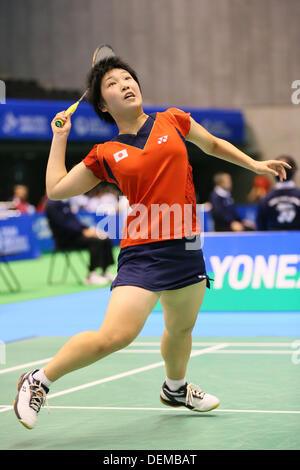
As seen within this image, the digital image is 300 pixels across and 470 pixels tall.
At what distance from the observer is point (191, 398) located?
4.26m

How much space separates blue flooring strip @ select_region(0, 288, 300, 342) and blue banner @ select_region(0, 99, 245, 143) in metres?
7.69

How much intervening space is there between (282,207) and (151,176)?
18.1 ft

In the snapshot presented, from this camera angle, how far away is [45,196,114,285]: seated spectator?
11078mm

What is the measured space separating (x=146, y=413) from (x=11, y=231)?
861 cm

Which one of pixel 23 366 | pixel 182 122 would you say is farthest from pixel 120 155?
pixel 23 366

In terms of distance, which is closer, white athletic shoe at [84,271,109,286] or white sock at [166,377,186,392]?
white sock at [166,377,186,392]

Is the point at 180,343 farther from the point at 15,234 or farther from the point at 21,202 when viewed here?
the point at 21,202

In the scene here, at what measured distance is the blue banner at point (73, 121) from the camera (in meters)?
16.7

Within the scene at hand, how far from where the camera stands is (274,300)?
8.35 metres

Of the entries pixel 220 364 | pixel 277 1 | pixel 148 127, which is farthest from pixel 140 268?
pixel 277 1

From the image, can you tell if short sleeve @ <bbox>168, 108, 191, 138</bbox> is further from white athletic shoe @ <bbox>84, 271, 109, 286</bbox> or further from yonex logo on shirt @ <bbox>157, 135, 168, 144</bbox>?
white athletic shoe @ <bbox>84, 271, 109, 286</bbox>

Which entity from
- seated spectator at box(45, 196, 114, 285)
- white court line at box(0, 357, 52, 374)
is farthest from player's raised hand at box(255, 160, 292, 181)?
seated spectator at box(45, 196, 114, 285)

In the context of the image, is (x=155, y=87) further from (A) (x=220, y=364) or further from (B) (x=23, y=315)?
(A) (x=220, y=364)

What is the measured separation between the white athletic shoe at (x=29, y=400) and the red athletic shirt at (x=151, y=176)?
0.75 meters
